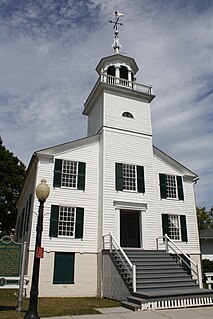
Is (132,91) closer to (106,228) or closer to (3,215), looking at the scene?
(106,228)

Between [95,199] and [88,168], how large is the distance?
1826mm

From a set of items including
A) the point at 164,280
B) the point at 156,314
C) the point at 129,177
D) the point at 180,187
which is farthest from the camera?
the point at 180,187

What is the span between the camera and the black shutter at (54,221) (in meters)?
13.7

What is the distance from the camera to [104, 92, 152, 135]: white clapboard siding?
16.9 metres

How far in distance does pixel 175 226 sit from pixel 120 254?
17.1 ft

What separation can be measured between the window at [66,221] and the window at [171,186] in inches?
208

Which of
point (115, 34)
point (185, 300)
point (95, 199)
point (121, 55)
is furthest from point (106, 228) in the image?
point (115, 34)

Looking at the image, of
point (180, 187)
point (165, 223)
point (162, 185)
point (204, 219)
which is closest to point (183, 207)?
point (180, 187)

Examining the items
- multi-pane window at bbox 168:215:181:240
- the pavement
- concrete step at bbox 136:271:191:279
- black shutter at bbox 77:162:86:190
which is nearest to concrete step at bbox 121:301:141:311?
the pavement

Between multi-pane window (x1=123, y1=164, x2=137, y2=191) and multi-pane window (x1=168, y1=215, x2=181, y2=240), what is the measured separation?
9.92 ft

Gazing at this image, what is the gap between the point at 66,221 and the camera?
1435cm

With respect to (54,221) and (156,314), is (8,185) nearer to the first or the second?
(54,221)

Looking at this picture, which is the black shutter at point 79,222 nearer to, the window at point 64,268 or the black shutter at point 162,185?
the window at point 64,268

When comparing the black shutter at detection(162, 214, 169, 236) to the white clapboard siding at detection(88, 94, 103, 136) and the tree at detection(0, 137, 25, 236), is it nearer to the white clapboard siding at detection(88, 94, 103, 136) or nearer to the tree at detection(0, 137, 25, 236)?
the white clapboard siding at detection(88, 94, 103, 136)
